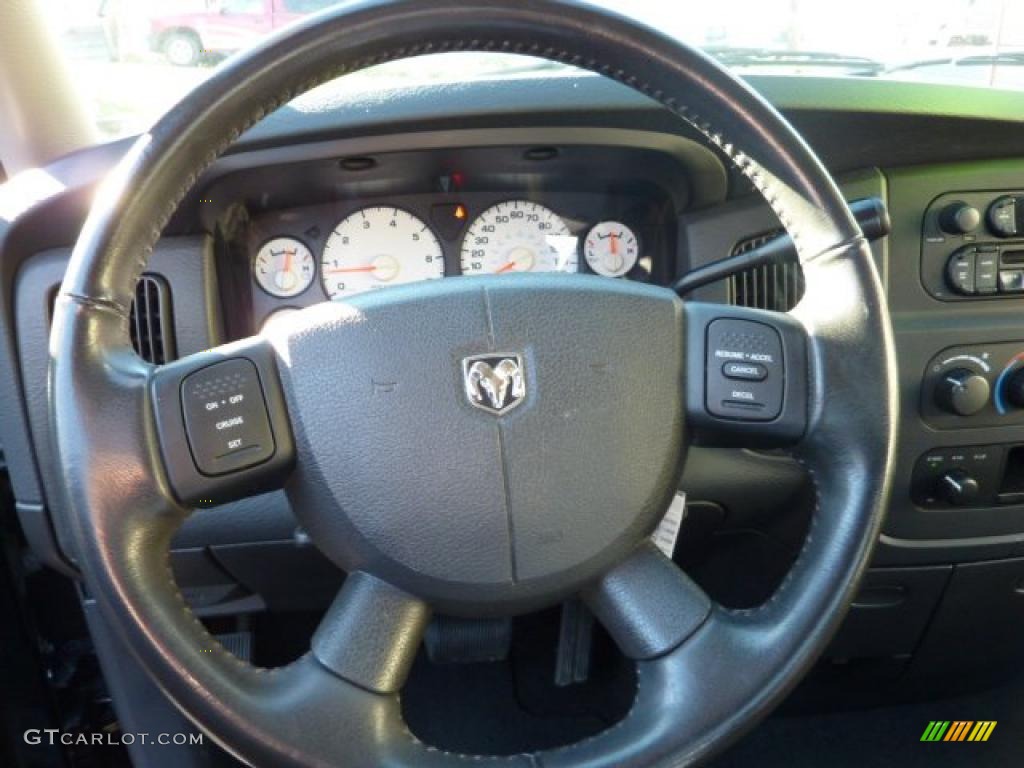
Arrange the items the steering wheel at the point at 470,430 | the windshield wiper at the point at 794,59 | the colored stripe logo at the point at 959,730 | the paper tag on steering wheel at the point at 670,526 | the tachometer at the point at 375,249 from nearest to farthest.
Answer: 1. the steering wheel at the point at 470,430
2. the paper tag on steering wheel at the point at 670,526
3. the tachometer at the point at 375,249
4. the windshield wiper at the point at 794,59
5. the colored stripe logo at the point at 959,730

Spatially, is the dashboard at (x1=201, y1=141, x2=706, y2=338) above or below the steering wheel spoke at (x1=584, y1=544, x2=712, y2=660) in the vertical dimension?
above

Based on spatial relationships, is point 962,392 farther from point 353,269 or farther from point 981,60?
point 353,269

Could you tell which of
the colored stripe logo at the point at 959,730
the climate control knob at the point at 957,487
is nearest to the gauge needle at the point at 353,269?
the climate control knob at the point at 957,487

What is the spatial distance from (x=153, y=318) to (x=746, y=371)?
2.60 ft

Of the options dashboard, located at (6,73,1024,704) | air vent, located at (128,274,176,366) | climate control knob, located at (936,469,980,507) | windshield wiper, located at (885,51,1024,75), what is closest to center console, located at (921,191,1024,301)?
dashboard, located at (6,73,1024,704)

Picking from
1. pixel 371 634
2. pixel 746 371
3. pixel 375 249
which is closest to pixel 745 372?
pixel 746 371

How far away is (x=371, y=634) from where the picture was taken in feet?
2.91

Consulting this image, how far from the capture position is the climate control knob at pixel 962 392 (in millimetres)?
1395

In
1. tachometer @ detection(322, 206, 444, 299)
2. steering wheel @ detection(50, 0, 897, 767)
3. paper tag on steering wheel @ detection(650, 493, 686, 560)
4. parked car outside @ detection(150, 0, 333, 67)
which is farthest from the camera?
tachometer @ detection(322, 206, 444, 299)

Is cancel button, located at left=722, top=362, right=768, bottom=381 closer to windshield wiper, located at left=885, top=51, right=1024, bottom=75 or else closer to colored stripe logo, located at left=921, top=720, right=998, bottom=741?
windshield wiper, located at left=885, top=51, right=1024, bottom=75

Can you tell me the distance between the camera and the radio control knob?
1398mm

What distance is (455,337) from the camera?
0.92 metres

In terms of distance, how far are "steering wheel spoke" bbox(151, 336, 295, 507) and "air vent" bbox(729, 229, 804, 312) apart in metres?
0.72

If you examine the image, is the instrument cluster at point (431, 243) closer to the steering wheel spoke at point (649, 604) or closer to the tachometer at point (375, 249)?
the tachometer at point (375, 249)
